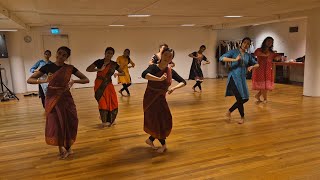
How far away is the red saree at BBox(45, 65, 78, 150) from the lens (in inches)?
130

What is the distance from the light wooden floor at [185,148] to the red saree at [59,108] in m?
0.31

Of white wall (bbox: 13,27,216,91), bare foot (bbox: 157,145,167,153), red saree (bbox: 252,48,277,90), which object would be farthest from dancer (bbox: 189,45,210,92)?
bare foot (bbox: 157,145,167,153)

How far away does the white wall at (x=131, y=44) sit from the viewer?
33.5 feet

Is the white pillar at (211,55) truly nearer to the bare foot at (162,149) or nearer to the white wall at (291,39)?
the white wall at (291,39)

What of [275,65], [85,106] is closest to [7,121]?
[85,106]

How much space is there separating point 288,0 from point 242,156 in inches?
138

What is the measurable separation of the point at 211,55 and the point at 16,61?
25.3ft

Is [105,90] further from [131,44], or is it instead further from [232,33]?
[232,33]

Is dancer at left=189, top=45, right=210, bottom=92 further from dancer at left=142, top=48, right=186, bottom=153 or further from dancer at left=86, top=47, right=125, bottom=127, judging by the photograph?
dancer at left=142, top=48, right=186, bottom=153

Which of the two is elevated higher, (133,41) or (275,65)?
(133,41)

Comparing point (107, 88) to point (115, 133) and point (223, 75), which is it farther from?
point (223, 75)

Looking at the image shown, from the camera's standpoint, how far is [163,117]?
344 cm

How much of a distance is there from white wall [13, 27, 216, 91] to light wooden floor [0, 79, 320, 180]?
4.70 m

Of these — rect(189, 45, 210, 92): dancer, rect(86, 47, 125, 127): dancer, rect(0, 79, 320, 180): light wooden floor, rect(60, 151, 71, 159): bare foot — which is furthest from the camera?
rect(189, 45, 210, 92): dancer
